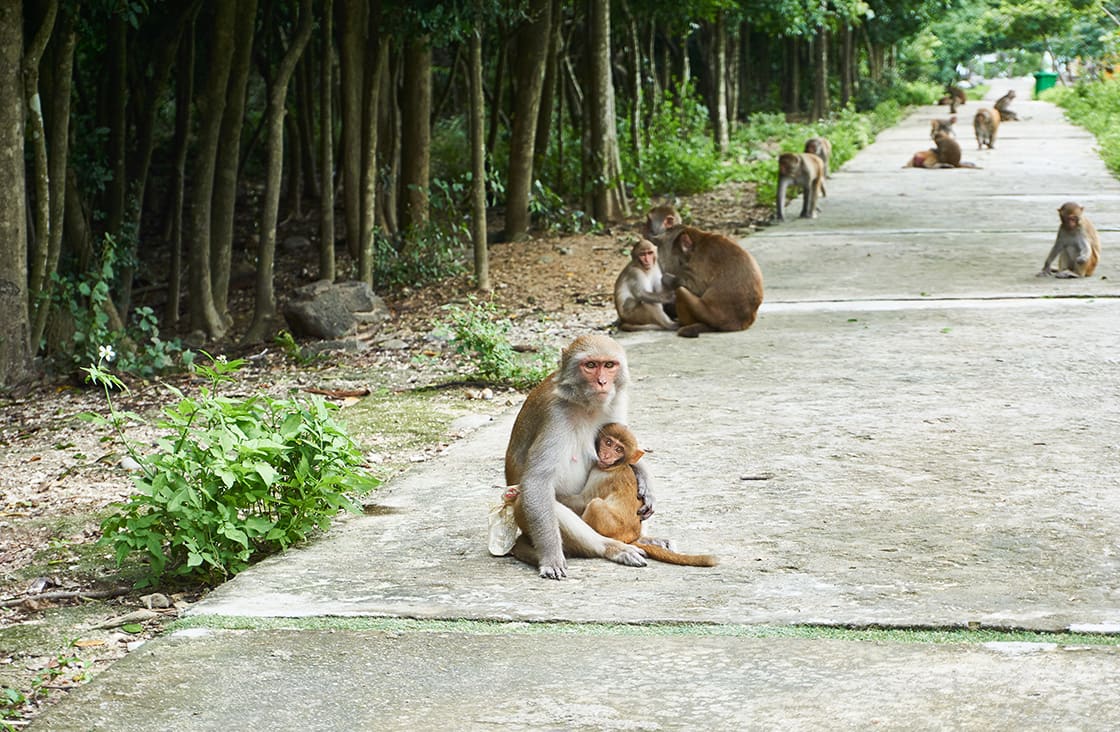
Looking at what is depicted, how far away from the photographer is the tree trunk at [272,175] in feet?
36.0

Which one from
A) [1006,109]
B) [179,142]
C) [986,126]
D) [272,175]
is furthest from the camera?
[1006,109]

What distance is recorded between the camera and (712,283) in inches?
355

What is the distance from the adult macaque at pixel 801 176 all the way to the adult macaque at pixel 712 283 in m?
5.99

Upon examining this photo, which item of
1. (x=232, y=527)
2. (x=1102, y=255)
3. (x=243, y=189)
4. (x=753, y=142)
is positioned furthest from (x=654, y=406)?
(x=753, y=142)

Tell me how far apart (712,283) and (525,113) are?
563 cm

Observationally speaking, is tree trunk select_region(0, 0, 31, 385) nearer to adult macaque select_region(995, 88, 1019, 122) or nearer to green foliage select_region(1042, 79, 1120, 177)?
green foliage select_region(1042, 79, 1120, 177)

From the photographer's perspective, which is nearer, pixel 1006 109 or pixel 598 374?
pixel 598 374

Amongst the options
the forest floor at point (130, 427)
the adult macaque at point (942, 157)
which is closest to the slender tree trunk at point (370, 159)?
the forest floor at point (130, 427)

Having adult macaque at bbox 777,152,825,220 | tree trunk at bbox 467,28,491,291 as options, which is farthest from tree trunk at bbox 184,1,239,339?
adult macaque at bbox 777,152,825,220

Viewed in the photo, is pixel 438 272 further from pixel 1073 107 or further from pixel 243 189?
pixel 1073 107

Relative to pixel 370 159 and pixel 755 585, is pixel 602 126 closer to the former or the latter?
pixel 370 159

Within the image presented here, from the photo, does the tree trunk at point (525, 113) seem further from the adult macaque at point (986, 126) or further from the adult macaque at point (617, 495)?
the adult macaque at point (986, 126)

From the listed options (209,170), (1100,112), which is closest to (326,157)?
(209,170)

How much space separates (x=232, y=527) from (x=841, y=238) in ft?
33.1
